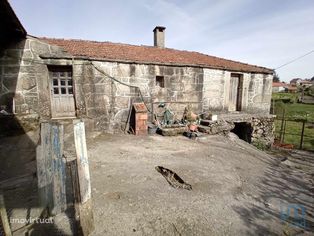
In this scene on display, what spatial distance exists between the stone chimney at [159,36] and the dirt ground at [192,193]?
287 inches

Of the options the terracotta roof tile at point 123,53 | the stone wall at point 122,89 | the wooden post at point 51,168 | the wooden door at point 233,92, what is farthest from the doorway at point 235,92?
the wooden post at point 51,168

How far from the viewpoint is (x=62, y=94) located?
7.40m

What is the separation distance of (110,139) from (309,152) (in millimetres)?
10188

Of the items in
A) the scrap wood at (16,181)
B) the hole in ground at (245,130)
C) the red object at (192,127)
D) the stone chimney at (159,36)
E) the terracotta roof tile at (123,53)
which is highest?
the stone chimney at (159,36)

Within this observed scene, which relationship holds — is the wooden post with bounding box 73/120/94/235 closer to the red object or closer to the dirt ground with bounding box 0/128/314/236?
the dirt ground with bounding box 0/128/314/236

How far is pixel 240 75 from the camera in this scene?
10578 millimetres

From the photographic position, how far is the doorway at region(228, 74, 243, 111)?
418 inches

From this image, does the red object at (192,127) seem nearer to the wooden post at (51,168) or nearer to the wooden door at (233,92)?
the wooden door at (233,92)

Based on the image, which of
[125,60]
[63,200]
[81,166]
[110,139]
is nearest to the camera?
[81,166]

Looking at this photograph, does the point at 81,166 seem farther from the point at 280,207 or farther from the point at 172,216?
the point at 280,207

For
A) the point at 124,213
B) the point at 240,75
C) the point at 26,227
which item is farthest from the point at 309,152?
the point at 26,227

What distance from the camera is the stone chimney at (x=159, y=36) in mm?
11234

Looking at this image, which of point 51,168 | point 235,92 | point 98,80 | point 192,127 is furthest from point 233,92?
point 51,168

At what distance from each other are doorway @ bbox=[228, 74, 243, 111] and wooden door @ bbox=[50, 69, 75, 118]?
327 inches
